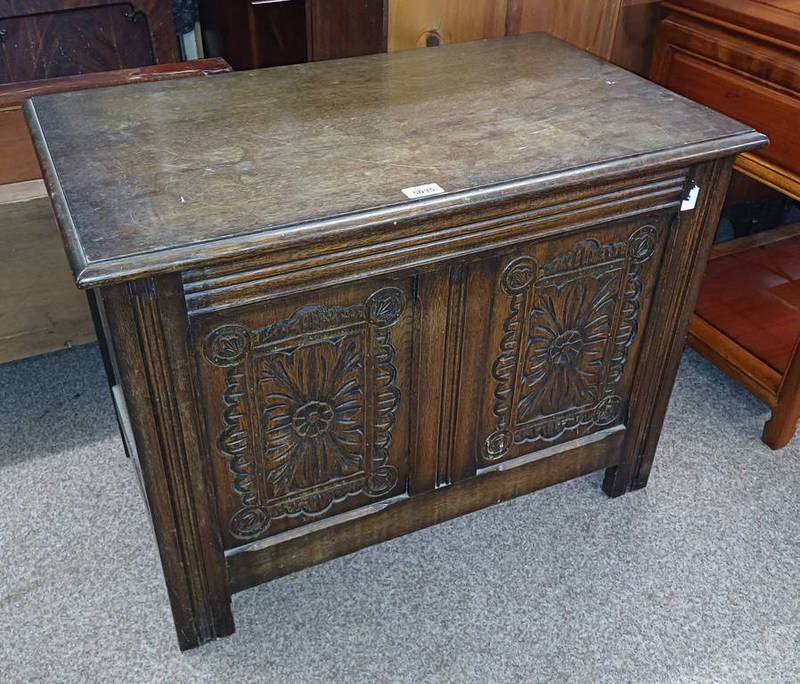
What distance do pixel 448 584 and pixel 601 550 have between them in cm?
32

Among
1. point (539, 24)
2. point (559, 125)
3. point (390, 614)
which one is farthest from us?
point (539, 24)

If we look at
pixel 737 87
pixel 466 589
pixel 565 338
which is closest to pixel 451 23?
pixel 737 87

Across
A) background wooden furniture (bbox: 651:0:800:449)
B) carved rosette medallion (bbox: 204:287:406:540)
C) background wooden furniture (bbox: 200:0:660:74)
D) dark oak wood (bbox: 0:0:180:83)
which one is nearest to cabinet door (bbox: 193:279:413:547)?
carved rosette medallion (bbox: 204:287:406:540)

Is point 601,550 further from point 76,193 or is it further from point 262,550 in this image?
point 76,193

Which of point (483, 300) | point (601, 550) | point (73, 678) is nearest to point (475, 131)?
point (483, 300)

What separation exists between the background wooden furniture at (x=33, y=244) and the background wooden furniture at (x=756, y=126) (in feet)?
3.41

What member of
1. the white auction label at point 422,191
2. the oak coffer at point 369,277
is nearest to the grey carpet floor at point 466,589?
the oak coffer at point 369,277

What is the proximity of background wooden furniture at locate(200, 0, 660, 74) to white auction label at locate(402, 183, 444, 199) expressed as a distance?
0.74m

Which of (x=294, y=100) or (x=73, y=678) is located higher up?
(x=294, y=100)

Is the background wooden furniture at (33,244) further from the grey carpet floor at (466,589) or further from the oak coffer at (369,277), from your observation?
the oak coffer at (369,277)

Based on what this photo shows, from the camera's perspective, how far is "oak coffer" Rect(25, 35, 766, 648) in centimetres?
109

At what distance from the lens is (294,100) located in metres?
1.41

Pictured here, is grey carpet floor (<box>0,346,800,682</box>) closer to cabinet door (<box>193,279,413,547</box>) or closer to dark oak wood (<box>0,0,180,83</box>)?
cabinet door (<box>193,279,413,547</box>)

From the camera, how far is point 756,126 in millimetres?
1729
